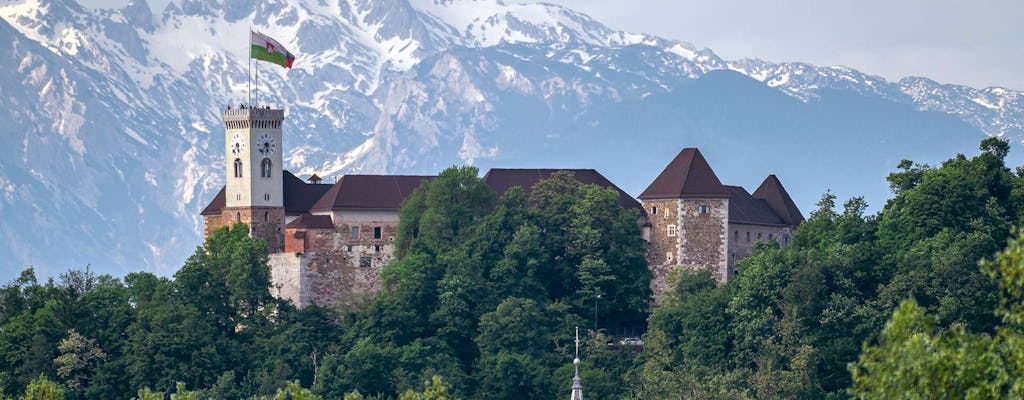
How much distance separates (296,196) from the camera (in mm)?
127000

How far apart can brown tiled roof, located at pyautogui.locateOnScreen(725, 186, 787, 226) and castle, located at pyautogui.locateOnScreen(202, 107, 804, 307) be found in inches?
5.3

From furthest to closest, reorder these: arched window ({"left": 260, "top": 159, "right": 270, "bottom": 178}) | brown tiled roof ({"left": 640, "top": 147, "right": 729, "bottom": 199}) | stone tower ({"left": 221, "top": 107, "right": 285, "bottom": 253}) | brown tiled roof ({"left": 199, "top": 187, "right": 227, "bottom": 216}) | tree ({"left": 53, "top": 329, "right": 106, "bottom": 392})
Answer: brown tiled roof ({"left": 199, "top": 187, "right": 227, "bottom": 216}) → arched window ({"left": 260, "top": 159, "right": 270, "bottom": 178}) → stone tower ({"left": 221, "top": 107, "right": 285, "bottom": 253}) → brown tiled roof ({"left": 640, "top": 147, "right": 729, "bottom": 199}) → tree ({"left": 53, "top": 329, "right": 106, "bottom": 392})

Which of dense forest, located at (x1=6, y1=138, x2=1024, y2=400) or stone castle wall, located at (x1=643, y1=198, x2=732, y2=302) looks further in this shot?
stone castle wall, located at (x1=643, y1=198, x2=732, y2=302)

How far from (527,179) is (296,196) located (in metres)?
12.3

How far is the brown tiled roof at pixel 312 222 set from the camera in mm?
123062

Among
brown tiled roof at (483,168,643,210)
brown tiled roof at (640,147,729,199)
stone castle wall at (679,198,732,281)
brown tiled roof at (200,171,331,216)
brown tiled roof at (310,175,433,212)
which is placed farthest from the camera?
brown tiled roof at (483,168,643,210)

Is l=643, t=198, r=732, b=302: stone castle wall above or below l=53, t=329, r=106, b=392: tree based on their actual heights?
above

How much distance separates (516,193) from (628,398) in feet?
54.8

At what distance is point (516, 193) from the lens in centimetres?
12562

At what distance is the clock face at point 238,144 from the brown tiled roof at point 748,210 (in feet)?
83.6

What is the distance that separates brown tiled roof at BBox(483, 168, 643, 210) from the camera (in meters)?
128

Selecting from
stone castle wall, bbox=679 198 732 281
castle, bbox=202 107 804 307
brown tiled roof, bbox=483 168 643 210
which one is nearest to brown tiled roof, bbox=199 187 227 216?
castle, bbox=202 107 804 307

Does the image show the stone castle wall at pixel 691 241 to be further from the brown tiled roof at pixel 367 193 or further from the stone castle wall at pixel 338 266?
the stone castle wall at pixel 338 266

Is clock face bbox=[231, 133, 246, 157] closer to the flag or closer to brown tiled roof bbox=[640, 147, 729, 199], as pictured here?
the flag
